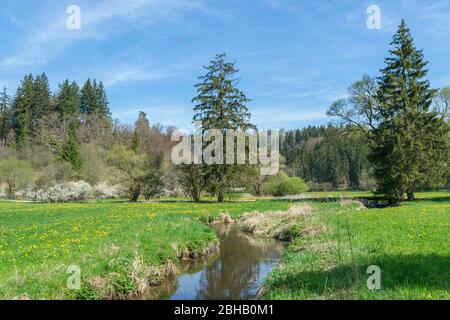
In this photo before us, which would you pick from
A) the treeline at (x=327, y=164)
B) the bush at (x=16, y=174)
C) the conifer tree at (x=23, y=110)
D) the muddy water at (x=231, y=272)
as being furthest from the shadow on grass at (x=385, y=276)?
the conifer tree at (x=23, y=110)

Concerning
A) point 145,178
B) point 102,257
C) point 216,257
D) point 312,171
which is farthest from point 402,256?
point 312,171

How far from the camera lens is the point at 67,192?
53.4 m

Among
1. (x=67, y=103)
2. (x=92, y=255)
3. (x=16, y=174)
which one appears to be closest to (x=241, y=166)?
(x=92, y=255)

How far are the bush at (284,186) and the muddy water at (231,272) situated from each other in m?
47.0

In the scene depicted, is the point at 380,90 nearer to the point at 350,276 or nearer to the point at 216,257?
the point at 216,257

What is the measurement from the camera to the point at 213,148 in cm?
4222

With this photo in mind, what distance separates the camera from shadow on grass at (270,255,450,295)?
25.7 feet

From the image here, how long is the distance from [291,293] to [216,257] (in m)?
7.55

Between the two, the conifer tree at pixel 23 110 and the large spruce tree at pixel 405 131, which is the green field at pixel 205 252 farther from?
the conifer tree at pixel 23 110

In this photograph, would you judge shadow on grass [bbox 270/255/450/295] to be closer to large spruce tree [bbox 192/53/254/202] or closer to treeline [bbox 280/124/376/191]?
large spruce tree [bbox 192/53/254/202]

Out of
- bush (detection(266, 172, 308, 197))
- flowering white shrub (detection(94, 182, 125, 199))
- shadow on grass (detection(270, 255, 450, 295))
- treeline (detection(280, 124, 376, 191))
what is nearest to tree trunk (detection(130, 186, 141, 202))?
flowering white shrub (detection(94, 182, 125, 199))

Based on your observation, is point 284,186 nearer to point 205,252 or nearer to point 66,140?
point 66,140

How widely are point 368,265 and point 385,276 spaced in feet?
4.02
